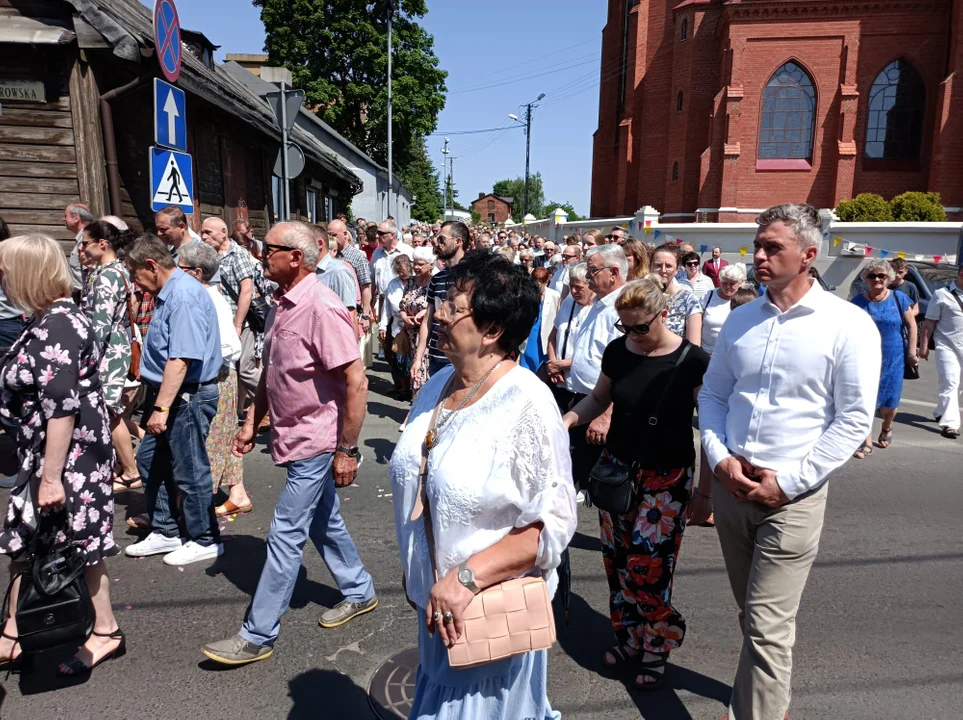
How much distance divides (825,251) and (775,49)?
1374cm

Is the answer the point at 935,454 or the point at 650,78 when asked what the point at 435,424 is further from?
the point at 650,78

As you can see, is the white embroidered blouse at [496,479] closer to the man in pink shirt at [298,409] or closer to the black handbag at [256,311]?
the man in pink shirt at [298,409]

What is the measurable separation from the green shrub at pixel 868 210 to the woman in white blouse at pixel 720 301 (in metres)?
19.9

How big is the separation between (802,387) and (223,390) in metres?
3.74

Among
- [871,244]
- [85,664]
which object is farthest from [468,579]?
[871,244]

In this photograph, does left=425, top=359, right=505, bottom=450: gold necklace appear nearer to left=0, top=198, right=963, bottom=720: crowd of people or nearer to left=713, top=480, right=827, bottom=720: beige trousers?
left=0, top=198, right=963, bottom=720: crowd of people

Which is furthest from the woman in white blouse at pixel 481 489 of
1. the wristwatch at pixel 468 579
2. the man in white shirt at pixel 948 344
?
the man in white shirt at pixel 948 344

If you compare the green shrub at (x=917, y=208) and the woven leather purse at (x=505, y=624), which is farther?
the green shrub at (x=917, y=208)

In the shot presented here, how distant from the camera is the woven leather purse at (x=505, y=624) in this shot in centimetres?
200

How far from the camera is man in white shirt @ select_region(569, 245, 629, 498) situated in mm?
4688

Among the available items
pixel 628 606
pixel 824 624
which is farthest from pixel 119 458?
pixel 824 624

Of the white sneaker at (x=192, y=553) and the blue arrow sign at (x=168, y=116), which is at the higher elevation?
the blue arrow sign at (x=168, y=116)

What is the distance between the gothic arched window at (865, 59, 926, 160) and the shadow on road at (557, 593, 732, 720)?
104 ft

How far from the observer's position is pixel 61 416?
301 centimetres
